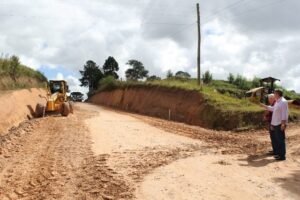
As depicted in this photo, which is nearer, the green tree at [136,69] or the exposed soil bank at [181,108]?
the exposed soil bank at [181,108]

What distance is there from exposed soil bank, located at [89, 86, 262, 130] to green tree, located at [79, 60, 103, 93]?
3450cm

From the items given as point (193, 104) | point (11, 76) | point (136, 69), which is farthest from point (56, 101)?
point (136, 69)

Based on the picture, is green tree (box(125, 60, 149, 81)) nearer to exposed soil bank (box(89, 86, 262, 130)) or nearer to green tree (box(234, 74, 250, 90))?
exposed soil bank (box(89, 86, 262, 130))

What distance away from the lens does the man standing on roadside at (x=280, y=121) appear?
12297 mm

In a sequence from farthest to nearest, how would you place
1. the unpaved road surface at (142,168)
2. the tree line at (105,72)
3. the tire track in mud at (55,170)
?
the tree line at (105,72) < the tire track in mud at (55,170) < the unpaved road surface at (142,168)

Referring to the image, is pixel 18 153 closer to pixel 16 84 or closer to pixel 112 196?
pixel 112 196

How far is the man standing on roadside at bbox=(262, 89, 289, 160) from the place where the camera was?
12297 millimetres

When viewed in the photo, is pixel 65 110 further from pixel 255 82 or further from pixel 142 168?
pixel 255 82

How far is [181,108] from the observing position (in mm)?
33406

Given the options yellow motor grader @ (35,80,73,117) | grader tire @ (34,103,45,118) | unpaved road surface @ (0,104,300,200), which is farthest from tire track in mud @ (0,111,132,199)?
grader tire @ (34,103,45,118)

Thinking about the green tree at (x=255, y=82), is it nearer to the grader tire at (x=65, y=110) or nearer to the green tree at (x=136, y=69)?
the grader tire at (x=65, y=110)

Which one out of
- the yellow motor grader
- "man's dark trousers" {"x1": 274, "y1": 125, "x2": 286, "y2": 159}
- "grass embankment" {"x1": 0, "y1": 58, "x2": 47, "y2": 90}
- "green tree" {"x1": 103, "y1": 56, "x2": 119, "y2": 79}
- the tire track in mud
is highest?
"green tree" {"x1": 103, "y1": 56, "x2": 119, "y2": 79}

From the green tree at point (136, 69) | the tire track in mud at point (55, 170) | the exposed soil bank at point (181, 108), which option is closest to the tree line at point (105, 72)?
the green tree at point (136, 69)

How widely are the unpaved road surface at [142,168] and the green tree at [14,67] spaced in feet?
55.8
